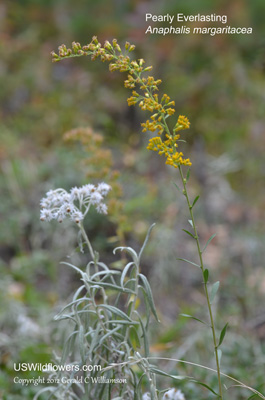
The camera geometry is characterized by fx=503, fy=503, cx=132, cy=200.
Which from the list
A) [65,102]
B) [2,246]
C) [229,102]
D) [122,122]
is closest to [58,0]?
[65,102]

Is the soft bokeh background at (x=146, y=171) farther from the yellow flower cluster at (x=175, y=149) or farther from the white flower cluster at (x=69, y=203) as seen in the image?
the white flower cluster at (x=69, y=203)

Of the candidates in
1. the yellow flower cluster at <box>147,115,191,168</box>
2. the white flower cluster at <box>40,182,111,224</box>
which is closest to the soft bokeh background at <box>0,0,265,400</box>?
the yellow flower cluster at <box>147,115,191,168</box>

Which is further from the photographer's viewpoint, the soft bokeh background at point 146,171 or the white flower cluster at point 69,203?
the soft bokeh background at point 146,171

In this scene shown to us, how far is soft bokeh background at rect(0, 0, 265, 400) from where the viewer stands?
6.61 ft

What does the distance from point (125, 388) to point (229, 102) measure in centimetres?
343

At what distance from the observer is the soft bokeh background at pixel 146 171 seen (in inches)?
79.4

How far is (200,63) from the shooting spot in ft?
15.1

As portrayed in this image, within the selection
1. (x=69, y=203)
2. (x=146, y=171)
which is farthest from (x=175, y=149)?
(x=146, y=171)

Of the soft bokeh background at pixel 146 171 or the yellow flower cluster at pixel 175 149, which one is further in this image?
the soft bokeh background at pixel 146 171

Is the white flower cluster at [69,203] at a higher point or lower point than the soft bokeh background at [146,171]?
lower

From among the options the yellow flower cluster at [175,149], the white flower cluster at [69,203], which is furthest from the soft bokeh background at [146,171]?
the white flower cluster at [69,203]

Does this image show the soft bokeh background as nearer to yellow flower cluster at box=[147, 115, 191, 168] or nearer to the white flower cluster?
yellow flower cluster at box=[147, 115, 191, 168]

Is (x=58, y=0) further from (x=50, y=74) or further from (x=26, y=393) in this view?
(x=26, y=393)

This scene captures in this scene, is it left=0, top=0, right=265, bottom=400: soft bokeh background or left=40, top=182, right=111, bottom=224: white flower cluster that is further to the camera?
left=0, top=0, right=265, bottom=400: soft bokeh background
